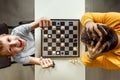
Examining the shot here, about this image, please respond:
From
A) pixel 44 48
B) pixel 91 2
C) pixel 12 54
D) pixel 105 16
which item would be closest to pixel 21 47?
pixel 12 54

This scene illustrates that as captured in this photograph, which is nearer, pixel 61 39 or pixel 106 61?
pixel 106 61

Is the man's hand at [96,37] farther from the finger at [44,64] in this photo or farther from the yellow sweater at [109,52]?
the finger at [44,64]

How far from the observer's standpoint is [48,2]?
5.31 ft

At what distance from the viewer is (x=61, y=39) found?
164 cm

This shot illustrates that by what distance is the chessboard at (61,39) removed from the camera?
162 centimetres

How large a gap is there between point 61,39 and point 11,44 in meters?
0.38

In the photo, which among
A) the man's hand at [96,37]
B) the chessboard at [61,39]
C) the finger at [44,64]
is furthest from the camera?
the chessboard at [61,39]

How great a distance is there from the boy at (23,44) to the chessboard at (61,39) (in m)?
0.10

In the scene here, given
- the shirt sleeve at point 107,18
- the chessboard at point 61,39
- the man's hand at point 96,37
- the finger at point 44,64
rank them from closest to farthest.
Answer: the man's hand at point 96,37
the shirt sleeve at point 107,18
the finger at point 44,64
the chessboard at point 61,39

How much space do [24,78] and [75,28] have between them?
0.98 m

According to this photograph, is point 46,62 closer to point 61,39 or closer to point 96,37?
point 61,39

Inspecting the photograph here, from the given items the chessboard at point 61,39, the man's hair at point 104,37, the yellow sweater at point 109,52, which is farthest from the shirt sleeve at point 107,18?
the chessboard at point 61,39

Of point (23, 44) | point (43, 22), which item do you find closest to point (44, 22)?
point (43, 22)

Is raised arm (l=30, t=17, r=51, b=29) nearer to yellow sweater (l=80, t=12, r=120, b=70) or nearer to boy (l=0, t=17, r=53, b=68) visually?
boy (l=0, t=17, r=53, b=68)
